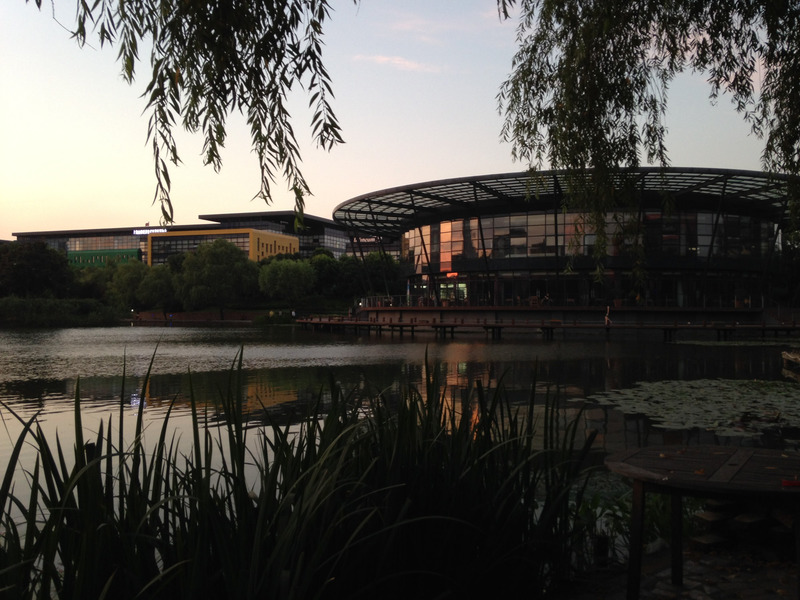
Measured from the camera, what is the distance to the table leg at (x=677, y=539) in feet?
13.4

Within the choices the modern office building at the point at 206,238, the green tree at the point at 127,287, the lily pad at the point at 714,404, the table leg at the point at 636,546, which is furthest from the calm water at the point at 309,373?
the modern office building at the point at 206,238

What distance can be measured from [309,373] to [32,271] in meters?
77.7

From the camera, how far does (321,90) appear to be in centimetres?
457

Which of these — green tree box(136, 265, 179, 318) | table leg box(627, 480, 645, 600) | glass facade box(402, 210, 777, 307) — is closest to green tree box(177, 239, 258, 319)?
green tree box(136, 265, 179, 318)

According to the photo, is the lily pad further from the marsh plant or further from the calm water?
the marsh plant

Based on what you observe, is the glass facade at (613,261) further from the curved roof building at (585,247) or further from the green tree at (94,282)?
the green tree at (94,282)

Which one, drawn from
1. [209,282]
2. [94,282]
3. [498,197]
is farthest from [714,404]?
[94,282]

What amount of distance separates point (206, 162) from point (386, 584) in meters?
Result: 2.99

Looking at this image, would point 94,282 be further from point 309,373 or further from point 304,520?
point 304,520

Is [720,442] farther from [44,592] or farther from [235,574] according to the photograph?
[44,592]

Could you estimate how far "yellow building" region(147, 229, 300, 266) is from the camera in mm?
143875

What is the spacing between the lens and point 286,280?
87.6 m

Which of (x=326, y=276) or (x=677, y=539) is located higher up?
(x=326, y=276)

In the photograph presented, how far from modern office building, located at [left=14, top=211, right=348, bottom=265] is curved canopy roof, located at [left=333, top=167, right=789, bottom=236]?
8866 cm
